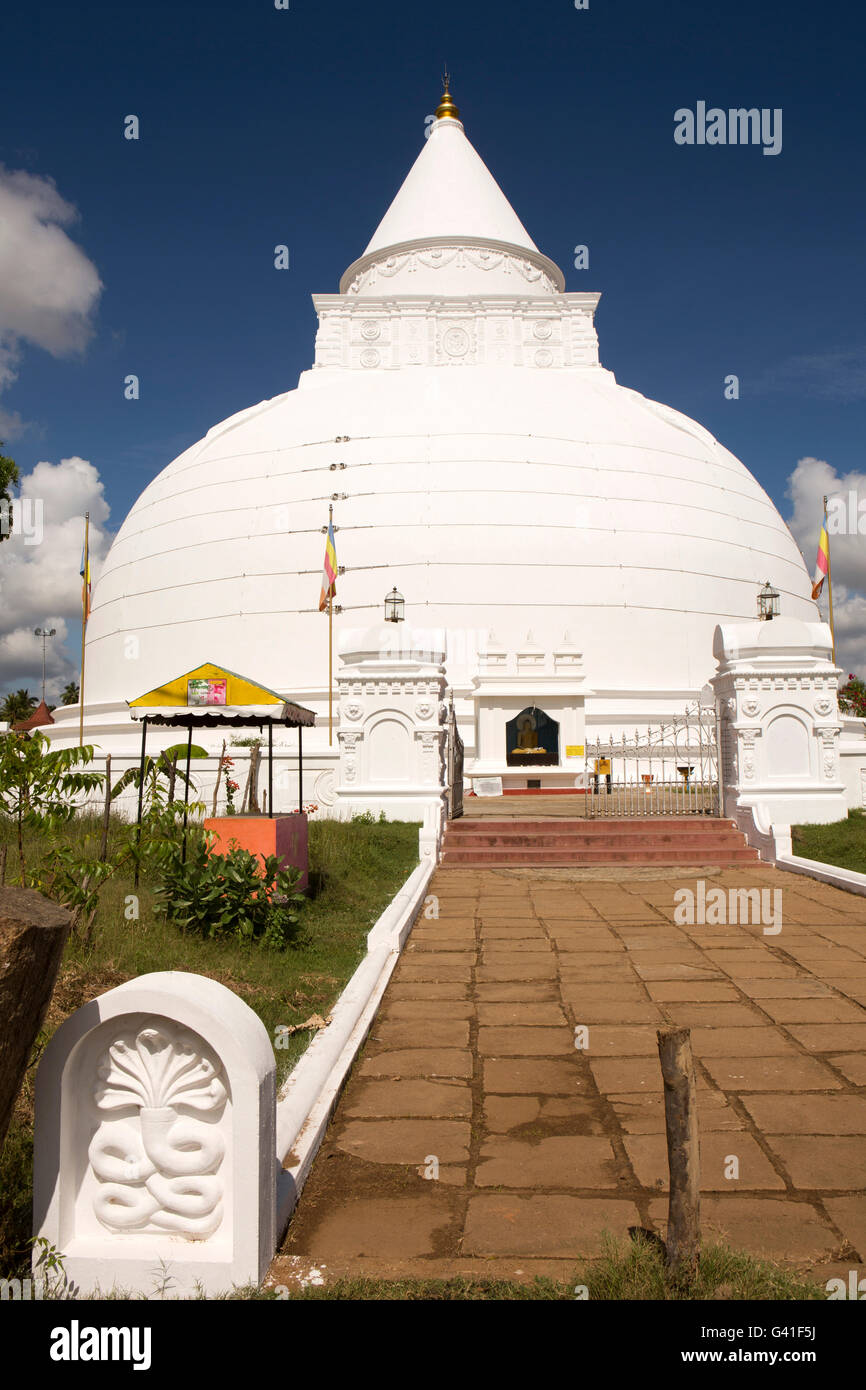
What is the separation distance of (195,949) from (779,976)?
417 centimetres

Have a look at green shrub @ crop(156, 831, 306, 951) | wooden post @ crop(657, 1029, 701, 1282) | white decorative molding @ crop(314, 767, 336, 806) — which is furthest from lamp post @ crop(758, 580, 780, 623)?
wooden post @ crop(657, 1029, 701, 1282)

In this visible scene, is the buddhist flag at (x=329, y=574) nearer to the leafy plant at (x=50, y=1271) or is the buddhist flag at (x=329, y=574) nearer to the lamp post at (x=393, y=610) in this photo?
the lamp post at (x=393, y=610)

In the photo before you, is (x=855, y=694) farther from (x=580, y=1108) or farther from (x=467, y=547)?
(x=580, y=1108)

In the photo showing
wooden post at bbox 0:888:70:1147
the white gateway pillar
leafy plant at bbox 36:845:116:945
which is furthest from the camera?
the white gateway pillar

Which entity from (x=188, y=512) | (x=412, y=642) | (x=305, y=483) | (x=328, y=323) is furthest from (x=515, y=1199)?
(x=328, y=323)

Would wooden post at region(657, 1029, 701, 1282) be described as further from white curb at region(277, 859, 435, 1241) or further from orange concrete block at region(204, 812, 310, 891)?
orange concrete block at region(204, 812, 310, 891)

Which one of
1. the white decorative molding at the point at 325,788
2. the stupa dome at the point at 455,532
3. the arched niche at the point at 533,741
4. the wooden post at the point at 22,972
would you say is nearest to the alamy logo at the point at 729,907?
the wooden post at the point at 22,972

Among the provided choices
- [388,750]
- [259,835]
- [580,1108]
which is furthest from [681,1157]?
[388,750]

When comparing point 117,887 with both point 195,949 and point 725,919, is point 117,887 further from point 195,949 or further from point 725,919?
point 725,919

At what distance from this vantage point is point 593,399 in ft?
85.3

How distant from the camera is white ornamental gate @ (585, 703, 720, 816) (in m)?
14.9

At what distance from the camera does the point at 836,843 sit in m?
13.0

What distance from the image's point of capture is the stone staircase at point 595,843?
12562mm

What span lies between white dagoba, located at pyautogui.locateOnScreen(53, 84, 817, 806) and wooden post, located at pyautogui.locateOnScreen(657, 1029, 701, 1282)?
690 inches
